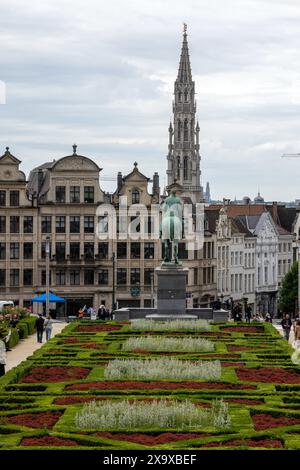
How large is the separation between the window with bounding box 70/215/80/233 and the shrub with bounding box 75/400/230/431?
70.6m

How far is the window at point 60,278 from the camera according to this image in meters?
102

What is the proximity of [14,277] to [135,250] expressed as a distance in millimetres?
9570

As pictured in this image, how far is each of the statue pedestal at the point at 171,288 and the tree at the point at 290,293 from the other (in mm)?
43393

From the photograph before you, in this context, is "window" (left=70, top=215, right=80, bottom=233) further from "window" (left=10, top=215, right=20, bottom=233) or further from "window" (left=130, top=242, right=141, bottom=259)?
"window" (left=130, top=242, right=141, bottom=259)

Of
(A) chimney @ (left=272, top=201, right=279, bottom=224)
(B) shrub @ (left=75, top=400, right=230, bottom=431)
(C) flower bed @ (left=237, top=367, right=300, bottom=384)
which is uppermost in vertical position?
(A) chimney @ (left=272, top=201, right=279, bottom=224)

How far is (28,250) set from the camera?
101 m

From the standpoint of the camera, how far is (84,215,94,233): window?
101 m

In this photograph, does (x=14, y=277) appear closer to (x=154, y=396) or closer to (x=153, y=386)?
(x=153, y=386)

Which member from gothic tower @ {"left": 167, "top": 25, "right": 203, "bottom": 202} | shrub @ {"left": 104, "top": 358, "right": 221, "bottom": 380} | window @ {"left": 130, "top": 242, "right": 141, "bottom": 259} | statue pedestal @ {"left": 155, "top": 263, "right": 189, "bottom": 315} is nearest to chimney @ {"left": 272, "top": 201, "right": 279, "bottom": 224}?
gothic tower @ {"left": 167, "top": 25, "right": 203, "bottom": 202}

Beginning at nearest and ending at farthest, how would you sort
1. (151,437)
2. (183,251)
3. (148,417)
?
(151,437), (148,417), (183,251)

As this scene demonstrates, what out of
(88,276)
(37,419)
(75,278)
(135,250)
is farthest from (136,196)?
(37,419)

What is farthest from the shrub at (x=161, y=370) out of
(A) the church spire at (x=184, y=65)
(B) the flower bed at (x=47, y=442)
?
(A) the church spire at (x=184, y=65)

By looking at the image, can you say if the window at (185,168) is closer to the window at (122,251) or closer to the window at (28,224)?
the window at (122,251)

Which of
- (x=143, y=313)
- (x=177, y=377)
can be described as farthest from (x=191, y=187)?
(x=177, y=377)
